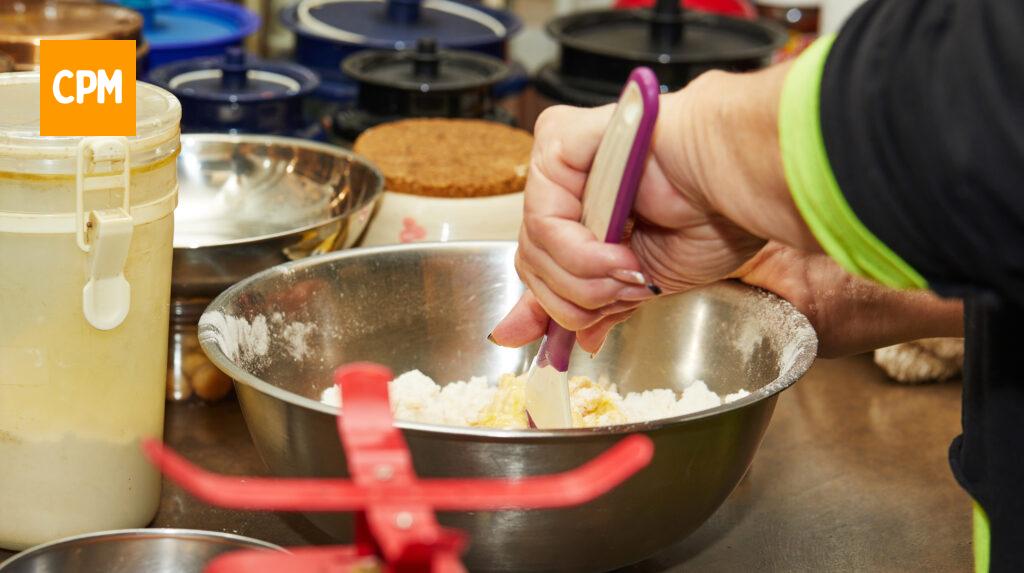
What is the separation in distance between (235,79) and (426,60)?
259 millimetres

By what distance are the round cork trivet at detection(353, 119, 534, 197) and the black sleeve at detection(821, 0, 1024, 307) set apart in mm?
736

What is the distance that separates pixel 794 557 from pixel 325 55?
117 cm

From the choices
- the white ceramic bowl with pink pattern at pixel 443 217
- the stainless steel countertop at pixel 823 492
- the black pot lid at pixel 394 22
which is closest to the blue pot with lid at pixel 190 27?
the black pot lid at pixel 394 22

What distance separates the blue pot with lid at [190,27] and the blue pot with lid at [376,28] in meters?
0.08

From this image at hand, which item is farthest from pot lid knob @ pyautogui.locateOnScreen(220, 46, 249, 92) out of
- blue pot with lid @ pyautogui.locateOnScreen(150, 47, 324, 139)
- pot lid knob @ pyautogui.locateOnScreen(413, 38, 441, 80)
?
pot lid knob @ pyautogui.locateOnScreen(413, 38, 441, 80)

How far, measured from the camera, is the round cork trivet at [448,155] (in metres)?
1.29

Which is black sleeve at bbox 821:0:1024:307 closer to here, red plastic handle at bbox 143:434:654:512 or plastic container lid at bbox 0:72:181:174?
red plastic handle at bbox 143:434:654:512

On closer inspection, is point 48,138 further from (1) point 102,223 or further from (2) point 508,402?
(2) point 508,402

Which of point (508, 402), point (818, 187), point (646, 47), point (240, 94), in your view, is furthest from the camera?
point (646, 47)

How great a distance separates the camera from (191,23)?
6.16ft

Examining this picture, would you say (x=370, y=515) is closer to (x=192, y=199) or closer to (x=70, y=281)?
(x=70, y=281)

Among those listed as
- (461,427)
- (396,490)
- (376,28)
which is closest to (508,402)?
(461,427)

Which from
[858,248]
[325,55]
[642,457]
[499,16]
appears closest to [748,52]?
[499,16]

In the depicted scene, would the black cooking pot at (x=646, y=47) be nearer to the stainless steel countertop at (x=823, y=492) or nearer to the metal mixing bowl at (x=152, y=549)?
the stainless steel countertop at (x=823, y=492)
